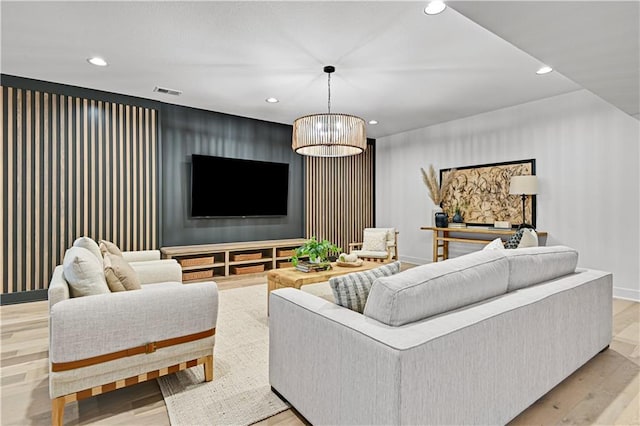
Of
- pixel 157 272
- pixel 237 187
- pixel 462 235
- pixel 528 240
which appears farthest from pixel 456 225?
pixel 157 272

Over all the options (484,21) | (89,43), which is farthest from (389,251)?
(89,43)

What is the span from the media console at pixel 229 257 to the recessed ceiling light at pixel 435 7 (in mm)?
3843

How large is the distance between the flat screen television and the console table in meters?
2.56

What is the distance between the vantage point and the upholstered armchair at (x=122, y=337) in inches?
64.1

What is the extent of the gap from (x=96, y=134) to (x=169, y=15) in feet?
7.85

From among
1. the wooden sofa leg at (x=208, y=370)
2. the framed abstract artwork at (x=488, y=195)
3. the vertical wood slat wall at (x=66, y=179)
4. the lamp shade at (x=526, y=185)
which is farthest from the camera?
the framed abstract artwork at (x=488, y=195)

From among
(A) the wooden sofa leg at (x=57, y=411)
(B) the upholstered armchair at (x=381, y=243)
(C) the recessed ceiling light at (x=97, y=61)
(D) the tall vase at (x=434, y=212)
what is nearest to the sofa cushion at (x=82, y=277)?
(A) the wooden sofa leg at (x=57, y=411)

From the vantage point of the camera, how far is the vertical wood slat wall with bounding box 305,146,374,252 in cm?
633

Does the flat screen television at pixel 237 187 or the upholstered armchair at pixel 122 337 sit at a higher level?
the flat screen television at pixel 237 187

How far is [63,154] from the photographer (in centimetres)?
402

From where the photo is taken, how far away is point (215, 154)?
208 inches

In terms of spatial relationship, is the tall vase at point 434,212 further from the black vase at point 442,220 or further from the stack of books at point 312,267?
the stack of books at point 312,267

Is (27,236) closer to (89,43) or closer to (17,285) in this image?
(17,285)

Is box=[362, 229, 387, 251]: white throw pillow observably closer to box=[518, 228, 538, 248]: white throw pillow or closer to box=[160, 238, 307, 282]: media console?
box=[160, 238, 307, 282]: media console
